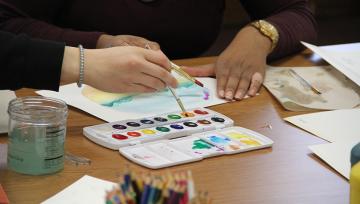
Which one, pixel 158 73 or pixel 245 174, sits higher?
pixel 158 73

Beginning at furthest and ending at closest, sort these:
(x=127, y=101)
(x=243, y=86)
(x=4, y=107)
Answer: (x=243, y=86) → (x=127, y=101) → (x=4, y=107)

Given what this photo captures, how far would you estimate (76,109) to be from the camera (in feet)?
4.20

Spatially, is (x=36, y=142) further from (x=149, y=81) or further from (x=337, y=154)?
(x=337, y=154)

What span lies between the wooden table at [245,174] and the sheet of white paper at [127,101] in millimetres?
50

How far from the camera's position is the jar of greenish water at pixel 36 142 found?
986mm

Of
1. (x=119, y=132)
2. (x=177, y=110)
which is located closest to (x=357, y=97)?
(x=177, y=110)

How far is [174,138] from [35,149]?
263 mm

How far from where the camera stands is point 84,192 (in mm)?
940

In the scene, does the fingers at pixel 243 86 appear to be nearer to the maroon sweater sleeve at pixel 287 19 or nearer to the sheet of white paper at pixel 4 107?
the maroon sweater sleeve at pixel 287 19

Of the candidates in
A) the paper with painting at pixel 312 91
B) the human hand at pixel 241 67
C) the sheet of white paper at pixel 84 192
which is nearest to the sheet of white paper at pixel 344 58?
the paper with painting at pixel 312 91

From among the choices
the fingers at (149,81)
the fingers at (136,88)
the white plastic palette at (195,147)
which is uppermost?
the fingers at (149,81)

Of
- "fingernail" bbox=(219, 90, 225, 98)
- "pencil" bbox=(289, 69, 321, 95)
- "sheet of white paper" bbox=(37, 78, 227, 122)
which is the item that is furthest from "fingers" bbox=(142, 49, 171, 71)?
"pencil" bbox=(289, 69, 321, 95)

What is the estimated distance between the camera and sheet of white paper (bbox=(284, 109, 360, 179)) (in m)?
1.08

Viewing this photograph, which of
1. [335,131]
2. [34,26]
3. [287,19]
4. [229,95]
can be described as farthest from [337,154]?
[34,26]
